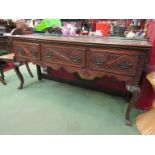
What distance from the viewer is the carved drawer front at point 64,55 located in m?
1.44

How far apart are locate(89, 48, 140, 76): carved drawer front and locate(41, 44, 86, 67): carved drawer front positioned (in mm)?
119

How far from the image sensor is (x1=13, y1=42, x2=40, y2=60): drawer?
5.65ft

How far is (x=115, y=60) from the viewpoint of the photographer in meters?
1.30

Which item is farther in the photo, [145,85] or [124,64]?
[145,85]

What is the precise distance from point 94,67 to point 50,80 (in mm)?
1314

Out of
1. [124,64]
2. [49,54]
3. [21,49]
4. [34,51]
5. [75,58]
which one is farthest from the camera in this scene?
[21,49]

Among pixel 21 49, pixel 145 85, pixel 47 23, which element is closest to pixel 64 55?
pixel 21 49

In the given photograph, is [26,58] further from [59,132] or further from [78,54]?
[59,132]

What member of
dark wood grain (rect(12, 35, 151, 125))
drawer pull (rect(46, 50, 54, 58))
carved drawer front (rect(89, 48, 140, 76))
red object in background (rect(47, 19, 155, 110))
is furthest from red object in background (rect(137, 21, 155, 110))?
drawer pull (rect(46, 50, 54, 58))

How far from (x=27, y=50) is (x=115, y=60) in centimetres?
114

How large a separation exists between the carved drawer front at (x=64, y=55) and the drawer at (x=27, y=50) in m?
0.10

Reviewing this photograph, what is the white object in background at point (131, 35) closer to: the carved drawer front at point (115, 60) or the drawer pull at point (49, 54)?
the carved drawer front at point (115, 60)

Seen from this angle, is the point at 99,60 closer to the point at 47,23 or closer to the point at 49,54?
the point at 49,54
